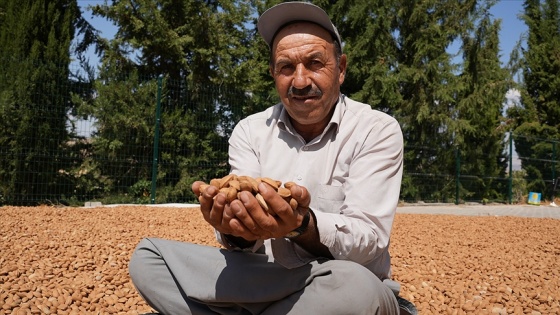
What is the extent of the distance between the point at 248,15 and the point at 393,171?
9.41m

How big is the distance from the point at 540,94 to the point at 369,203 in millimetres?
15426

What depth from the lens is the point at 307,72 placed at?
1.98 metres

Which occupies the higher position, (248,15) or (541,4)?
(541,4)

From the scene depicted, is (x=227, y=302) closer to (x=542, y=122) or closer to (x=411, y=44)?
(x=411, y=44)

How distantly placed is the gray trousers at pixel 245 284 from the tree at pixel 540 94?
548 inches

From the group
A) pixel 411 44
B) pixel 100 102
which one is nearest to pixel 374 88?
pixel 411 44

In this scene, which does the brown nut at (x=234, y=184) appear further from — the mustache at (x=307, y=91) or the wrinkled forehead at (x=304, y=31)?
the wrinkled forehead at (x=304, y=31)

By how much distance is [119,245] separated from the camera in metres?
3.83

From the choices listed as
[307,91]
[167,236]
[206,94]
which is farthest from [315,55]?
[206,94]

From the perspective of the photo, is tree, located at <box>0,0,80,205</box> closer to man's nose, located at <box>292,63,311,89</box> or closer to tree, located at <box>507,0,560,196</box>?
man's nose, located at <box>292,63,311,89</box>

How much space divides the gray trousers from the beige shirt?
6 cm

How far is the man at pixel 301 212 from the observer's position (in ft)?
4.96

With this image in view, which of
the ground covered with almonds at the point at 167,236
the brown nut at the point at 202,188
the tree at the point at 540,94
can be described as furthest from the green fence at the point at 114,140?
the tree at the point at 540,94

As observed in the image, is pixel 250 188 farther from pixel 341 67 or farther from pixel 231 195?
pixel 341 67
